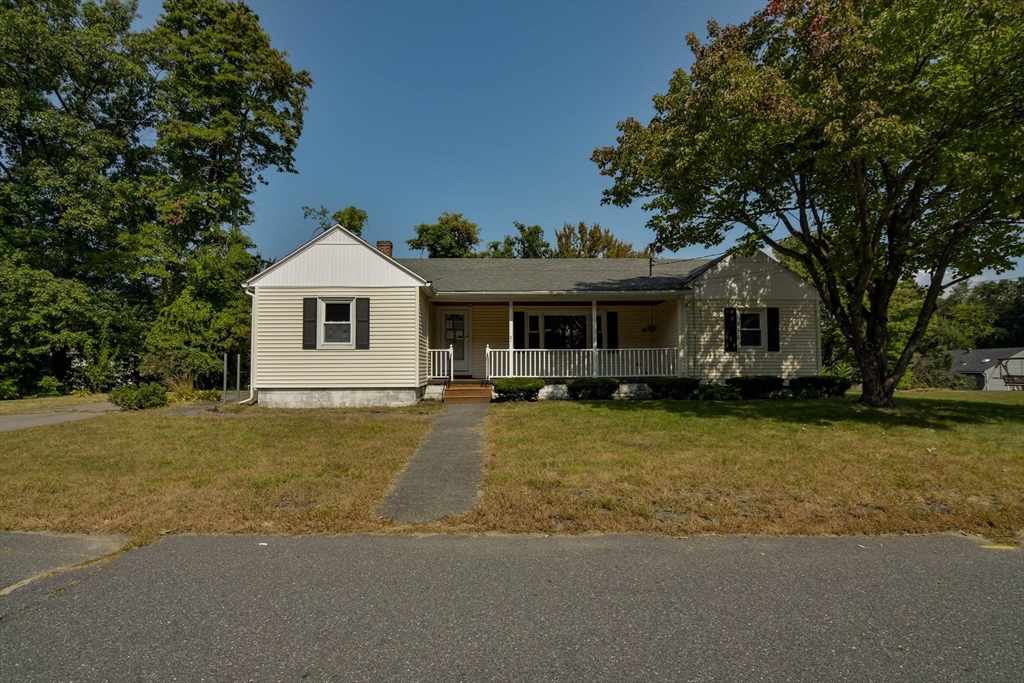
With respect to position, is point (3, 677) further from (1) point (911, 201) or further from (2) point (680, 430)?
(1) point (911, 201)

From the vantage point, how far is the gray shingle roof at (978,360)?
43.1 m

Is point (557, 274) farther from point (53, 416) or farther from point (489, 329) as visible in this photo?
point (53, 416)

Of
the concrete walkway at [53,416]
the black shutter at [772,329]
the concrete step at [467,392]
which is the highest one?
the black shutter at [772,329]

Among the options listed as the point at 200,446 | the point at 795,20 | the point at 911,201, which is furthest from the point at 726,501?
the point at 795,20

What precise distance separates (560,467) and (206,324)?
18078mm

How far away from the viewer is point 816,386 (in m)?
14.7

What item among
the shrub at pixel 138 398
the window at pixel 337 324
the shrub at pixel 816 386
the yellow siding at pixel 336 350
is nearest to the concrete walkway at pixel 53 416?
the shrub at pixel 138 398

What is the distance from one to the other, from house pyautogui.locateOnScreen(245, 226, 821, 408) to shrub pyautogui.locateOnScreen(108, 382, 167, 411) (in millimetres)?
2270

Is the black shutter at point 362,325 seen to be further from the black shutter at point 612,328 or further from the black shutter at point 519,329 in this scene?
the black shutter at point 612,328

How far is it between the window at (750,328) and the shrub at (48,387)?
2374 cm

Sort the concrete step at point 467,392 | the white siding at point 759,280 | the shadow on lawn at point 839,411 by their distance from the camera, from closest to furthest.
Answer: the shadow on lawn at point 839,411
the concrete step at point 467,392
the white siding at point 759,280

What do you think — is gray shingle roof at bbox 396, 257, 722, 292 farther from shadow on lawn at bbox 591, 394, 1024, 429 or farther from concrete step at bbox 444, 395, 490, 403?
shadow on lawn at bbox 591, 394, 1024, 429

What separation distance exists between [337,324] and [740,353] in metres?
11.7

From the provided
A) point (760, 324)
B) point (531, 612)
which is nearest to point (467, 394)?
point (760, 324)
